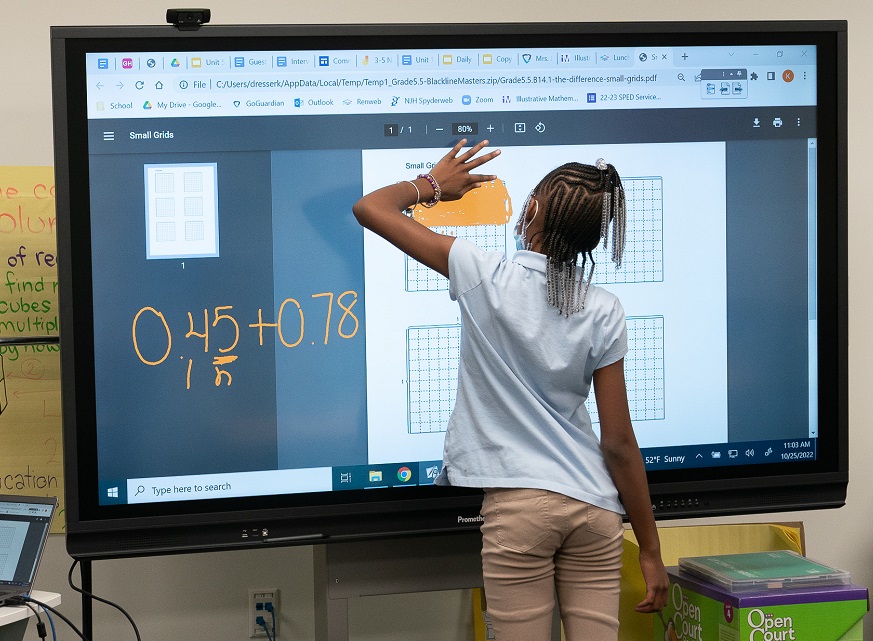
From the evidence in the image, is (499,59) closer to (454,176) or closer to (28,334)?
(454,176)

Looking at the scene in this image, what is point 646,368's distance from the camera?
83.7 inches

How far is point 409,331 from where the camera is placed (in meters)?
2.04

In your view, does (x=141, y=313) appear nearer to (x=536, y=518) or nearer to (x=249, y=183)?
(x=249, y=183)

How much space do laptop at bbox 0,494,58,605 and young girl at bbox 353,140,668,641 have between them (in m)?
0.91

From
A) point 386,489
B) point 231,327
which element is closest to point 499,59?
point 231,327

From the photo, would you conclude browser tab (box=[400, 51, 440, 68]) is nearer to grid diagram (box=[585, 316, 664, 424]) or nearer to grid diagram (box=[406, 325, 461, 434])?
grid diagram (box=[406, 325, 461, 434])

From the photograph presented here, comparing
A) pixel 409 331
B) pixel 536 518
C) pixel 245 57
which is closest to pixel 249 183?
pixel 245 57

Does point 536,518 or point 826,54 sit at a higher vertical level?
point 826,54

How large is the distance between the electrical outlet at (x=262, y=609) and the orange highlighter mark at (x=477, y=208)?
121 cm

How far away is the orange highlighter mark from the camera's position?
2.05m

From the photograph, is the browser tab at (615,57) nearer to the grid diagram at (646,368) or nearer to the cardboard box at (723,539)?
the grid diagram at (646,368)

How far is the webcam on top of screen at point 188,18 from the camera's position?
1.92 meters

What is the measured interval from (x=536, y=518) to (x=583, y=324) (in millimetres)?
356

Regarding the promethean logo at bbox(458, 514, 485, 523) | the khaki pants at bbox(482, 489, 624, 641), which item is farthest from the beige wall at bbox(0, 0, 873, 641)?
the khaki pants at bbox(482, 489, 624, 641)
